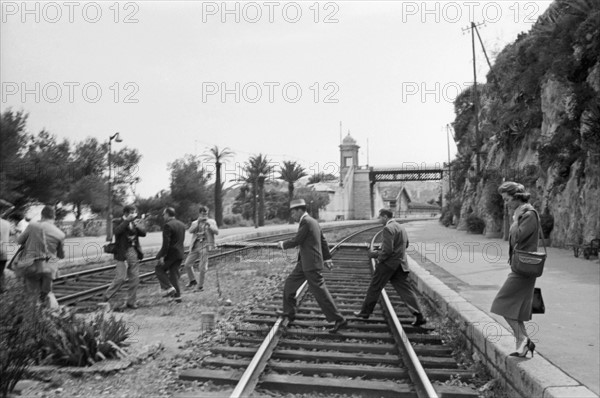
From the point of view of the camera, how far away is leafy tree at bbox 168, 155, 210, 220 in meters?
42.2

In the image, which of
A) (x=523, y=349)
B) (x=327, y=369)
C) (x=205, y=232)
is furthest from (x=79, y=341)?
(x=205, y=232)

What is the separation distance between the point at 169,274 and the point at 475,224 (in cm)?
2249

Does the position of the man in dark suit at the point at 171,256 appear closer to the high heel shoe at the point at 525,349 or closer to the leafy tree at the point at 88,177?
the high heel shoe at the point at 525,349

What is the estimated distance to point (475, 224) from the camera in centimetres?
2769

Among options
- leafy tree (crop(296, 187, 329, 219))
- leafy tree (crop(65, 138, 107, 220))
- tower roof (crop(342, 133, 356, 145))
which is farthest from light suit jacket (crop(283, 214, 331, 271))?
tower roof (crop(342, 133, 356, 145))

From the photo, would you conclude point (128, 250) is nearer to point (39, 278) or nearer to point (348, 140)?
point (39, 278)

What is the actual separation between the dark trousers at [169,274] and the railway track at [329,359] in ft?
6.48

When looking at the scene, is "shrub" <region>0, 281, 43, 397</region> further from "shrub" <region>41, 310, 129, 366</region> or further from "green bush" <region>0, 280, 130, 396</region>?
"shrub" <region>41, 310, 129, 366</region>

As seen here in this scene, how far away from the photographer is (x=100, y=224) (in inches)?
1336

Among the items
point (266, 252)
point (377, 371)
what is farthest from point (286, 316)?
point (266, 252)

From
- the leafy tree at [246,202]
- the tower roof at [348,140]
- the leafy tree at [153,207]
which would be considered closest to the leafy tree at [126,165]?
the leafy tree at [153,207]

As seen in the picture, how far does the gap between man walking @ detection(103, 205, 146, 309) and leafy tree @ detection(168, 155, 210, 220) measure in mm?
34024

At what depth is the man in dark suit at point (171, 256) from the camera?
28.5ft

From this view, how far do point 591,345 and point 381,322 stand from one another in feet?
8.64
